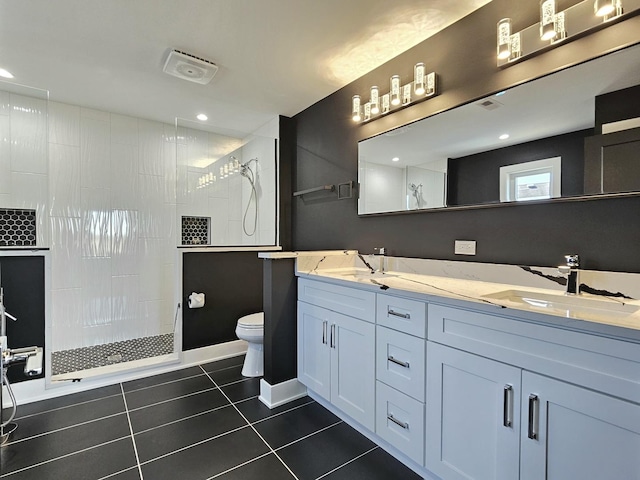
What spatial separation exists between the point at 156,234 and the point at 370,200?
241 centimetres

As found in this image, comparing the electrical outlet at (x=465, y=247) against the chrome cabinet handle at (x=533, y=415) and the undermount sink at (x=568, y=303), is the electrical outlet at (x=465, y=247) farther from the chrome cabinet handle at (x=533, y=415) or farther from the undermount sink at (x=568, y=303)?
the chrome cabinet handle at (x=533, y=415)

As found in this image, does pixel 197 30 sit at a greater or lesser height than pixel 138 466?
greater

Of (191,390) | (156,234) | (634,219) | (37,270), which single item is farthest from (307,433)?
(156,234)

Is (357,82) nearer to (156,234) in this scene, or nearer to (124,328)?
(156,234)

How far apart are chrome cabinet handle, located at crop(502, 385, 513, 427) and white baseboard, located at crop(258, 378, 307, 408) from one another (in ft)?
4.74

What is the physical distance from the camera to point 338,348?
187 cm

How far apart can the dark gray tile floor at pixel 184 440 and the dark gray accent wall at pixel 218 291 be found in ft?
1.97

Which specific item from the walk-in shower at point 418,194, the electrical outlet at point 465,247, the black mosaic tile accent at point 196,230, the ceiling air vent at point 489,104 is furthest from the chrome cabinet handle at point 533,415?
the black mosaic tile accent at point 196,230

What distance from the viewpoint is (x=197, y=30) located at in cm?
189

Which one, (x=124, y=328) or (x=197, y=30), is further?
(x=124, y=328)

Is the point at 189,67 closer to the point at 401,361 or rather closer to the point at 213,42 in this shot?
the point at 213,42

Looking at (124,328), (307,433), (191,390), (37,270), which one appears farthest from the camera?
(124,328)

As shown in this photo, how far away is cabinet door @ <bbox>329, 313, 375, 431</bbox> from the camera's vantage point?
166 centimetres

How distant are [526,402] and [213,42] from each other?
2.43m
